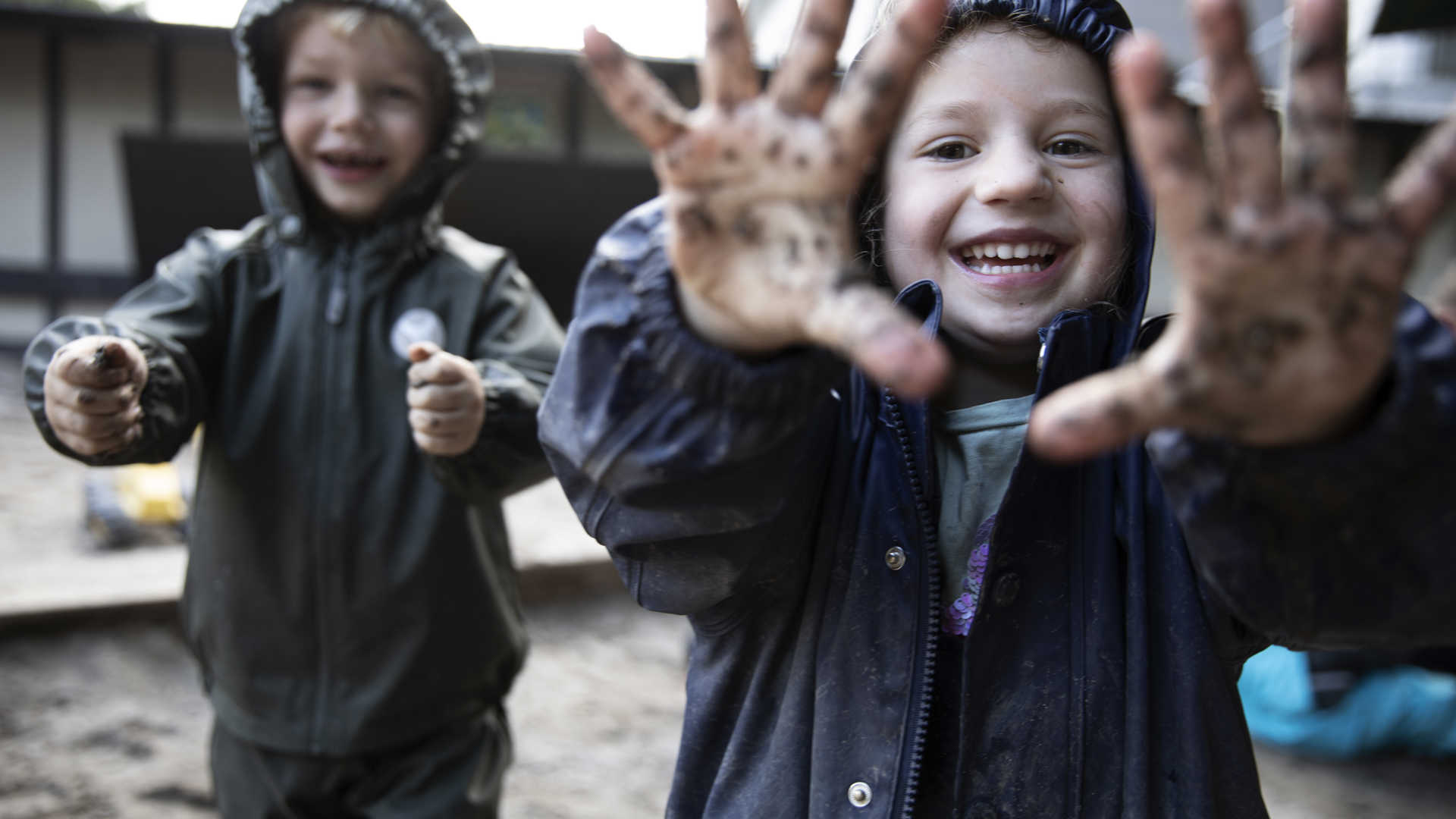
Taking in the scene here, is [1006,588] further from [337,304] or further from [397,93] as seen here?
[397,93]

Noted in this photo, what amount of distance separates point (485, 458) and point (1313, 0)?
5.51 ft

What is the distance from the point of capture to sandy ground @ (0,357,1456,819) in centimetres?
347

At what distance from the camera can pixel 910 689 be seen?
1.26 m

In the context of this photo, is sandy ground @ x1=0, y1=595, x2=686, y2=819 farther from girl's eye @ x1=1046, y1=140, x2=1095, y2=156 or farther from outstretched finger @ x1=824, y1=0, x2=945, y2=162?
outstretched finger @ x1=824, y1=0, x2=945, y2=162

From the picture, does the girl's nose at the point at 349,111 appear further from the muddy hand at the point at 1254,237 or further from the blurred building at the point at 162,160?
the blurred building at the point at 162,160

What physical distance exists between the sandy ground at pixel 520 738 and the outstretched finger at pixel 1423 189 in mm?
3233

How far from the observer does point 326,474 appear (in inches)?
91.0

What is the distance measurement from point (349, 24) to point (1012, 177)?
68.5 inches

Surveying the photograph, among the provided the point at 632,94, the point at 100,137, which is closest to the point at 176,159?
the point at 100,137

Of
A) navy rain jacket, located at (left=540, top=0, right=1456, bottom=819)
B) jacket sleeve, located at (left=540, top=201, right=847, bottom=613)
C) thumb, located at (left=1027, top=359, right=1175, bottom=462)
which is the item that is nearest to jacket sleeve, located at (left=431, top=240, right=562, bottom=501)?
navy rain jacket, located at (left=540, top=0, right=1456, bottom=819)

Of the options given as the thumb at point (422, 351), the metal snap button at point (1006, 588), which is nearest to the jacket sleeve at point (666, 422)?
the metal snap button at point (1006, 588)

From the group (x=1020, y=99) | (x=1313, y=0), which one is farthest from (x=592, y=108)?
(x=1313, y=0)

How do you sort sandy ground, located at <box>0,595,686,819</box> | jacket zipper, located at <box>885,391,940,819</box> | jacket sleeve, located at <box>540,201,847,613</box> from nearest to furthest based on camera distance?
jacket sleeve, located at <box>540,201,847,613</box> → jacket zipper, located at <box>885,391,940,819</box> → sandy ground, located at <box>0,595,686,819</box>

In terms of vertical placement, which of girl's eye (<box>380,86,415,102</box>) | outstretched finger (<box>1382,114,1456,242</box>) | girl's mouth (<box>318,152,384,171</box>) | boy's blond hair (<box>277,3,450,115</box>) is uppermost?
boy's blond hair (<box>277,3,450,115</box>)
